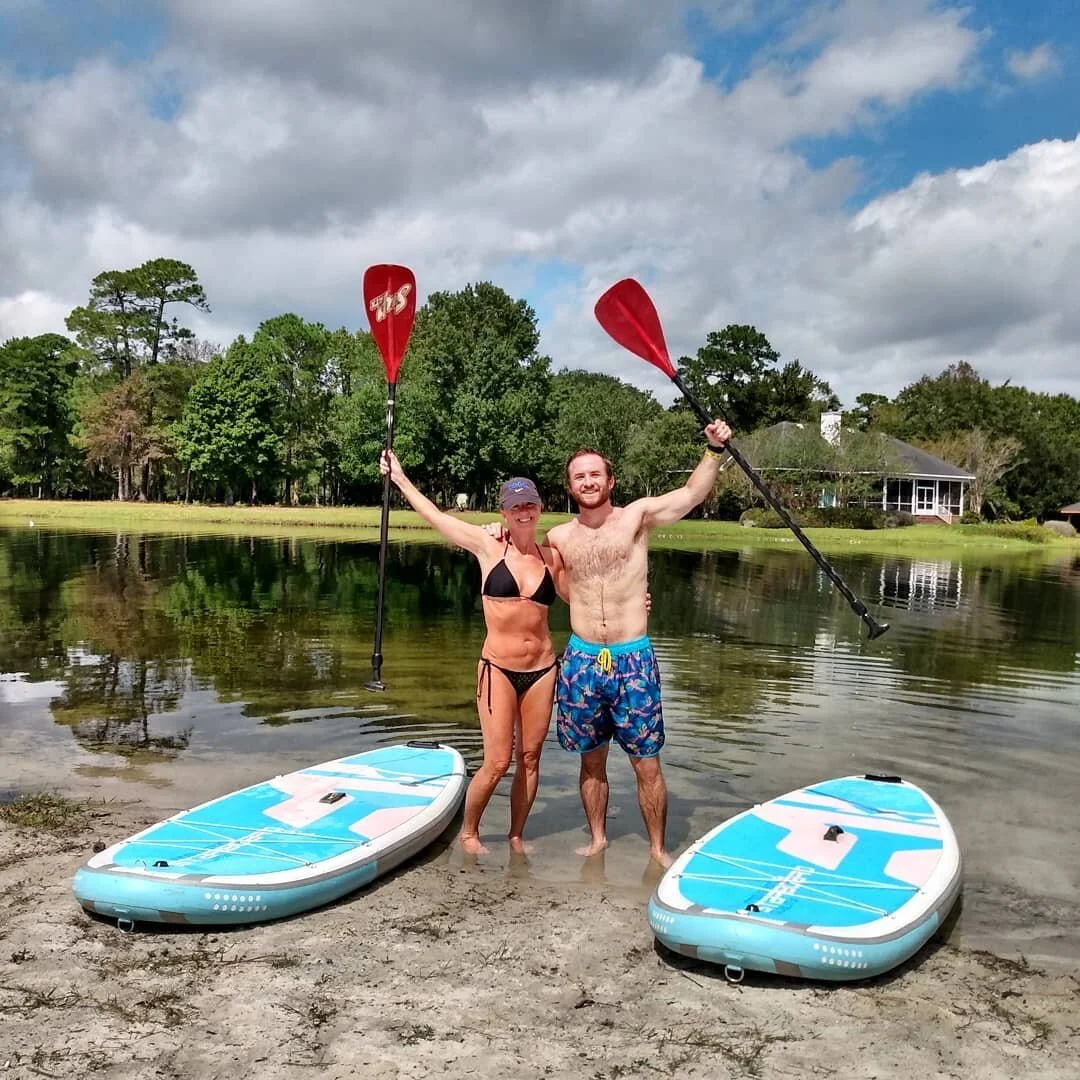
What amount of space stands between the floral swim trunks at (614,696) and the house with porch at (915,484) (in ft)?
154

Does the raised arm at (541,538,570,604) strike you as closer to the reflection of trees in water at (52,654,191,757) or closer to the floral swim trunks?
the floral swim trunks

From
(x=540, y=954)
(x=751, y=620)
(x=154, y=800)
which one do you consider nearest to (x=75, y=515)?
(x=751, y=620)

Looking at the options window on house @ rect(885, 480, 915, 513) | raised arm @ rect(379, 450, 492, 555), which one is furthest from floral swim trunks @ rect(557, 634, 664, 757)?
window on house @ rect(885, 480, 915, 513)

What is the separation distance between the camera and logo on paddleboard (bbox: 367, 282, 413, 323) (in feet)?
23.5

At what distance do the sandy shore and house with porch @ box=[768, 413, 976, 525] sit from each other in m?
47.9

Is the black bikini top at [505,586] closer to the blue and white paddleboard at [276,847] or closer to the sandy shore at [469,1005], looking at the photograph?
the blue and white paddleboard at [276,847]

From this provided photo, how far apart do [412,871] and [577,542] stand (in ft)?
6.47

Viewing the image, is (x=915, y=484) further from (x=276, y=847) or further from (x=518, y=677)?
(x=276, y=847)

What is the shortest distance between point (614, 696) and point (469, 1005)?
1.78 m

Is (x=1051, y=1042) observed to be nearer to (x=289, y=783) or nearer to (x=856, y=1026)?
(x=856, y=1026)

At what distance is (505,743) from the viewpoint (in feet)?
17.0

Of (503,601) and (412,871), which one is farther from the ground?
(503,601)

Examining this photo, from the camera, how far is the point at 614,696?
16.5 feet

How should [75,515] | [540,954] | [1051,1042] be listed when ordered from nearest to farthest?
[1051,1042]
[540,954]
[75,515]
